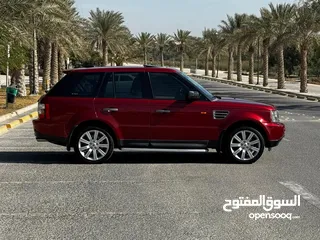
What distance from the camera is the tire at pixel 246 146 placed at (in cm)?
1061

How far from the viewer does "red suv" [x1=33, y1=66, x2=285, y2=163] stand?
1055 centimetres

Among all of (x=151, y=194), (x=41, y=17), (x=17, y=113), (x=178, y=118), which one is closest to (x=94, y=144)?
(x=178, y=118)

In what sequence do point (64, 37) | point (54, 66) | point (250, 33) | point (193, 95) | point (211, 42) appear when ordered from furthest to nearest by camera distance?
point (211, 42) < point (250, 33) < point (54, 66) < point (64, 37) < point (193, 95)

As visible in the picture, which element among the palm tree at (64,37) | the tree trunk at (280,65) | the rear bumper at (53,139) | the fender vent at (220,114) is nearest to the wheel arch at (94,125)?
the rear bumper at (53,139)

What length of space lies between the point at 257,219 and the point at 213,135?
13.7 feet

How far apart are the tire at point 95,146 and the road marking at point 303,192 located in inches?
135

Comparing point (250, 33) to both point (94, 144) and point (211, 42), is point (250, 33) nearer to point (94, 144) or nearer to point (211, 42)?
point (211, 42)

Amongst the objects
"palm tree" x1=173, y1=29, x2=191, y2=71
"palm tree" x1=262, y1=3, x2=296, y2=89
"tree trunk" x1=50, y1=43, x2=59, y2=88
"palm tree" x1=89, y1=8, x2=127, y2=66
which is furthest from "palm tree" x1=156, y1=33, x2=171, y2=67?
"tree trunk" x1=50, y1=43, x2=59, y2=88

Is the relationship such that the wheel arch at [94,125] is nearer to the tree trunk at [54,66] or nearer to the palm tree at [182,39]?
the tree trunk at [54,66]

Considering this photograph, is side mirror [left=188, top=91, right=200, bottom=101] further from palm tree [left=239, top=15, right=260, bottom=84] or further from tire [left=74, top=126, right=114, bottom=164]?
palm tree [left=239, top=15, right=260, bottom=84]

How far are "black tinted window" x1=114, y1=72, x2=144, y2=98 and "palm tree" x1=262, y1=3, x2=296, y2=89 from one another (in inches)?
1464

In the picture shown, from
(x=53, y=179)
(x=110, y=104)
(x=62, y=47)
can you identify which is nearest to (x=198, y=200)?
(x=53, y=179)

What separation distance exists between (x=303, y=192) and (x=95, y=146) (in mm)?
4155

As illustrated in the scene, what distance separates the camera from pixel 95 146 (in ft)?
34.8
